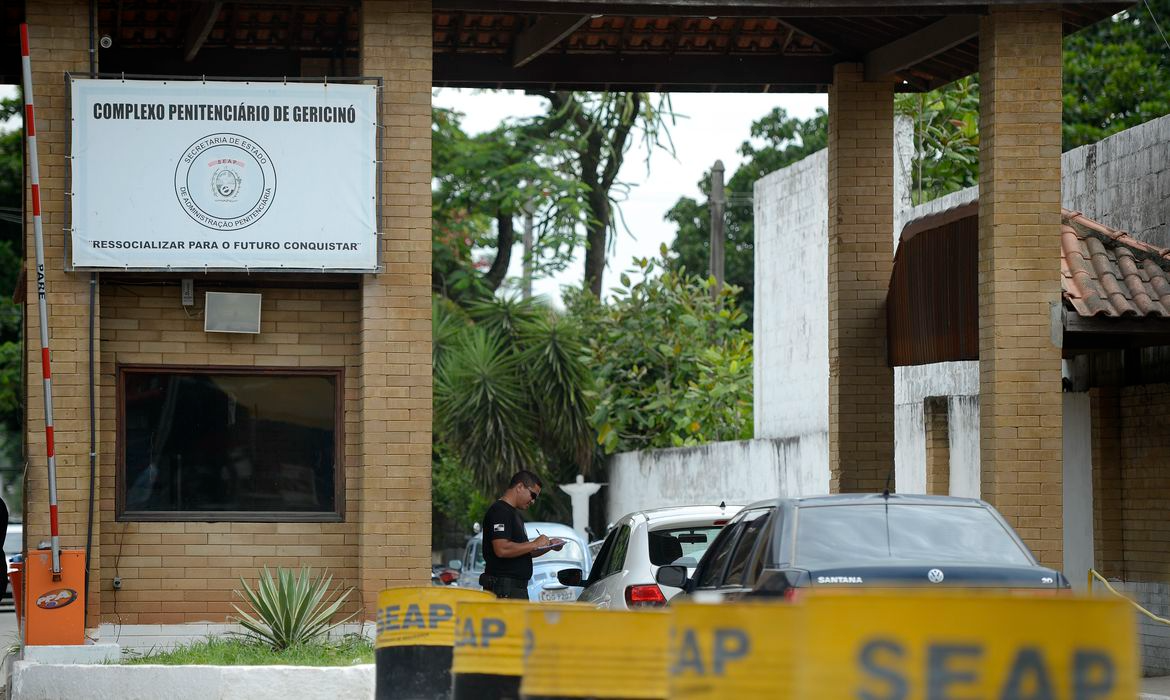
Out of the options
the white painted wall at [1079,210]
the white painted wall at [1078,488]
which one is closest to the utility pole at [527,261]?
the white painted wall at [1079,210]

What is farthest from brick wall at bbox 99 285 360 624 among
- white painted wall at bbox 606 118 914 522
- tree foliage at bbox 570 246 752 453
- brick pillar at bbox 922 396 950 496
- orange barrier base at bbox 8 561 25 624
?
tree foliage at bbox 570 246 752 453

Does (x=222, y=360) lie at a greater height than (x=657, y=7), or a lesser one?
lesser

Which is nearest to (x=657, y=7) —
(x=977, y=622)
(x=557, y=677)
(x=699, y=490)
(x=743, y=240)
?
(x=557, y=677)

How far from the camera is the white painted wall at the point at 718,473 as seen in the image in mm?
23891

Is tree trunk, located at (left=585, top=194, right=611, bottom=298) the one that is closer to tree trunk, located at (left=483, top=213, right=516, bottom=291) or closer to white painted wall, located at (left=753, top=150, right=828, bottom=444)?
tree trunk, located at (left=483, top=213, right=516, bottom=291)

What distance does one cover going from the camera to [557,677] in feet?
22.7

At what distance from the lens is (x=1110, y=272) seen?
1484 centimetres

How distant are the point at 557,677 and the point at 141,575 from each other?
836 centimetres

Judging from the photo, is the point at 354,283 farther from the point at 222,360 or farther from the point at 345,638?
the point at 345,638

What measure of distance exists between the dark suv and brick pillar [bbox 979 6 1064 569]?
205 inches

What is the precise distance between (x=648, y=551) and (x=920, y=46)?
22.0ft

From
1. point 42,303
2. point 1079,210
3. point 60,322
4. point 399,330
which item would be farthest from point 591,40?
point 42,303

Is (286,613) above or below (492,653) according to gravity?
below

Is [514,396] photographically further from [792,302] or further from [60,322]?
[60,322]
